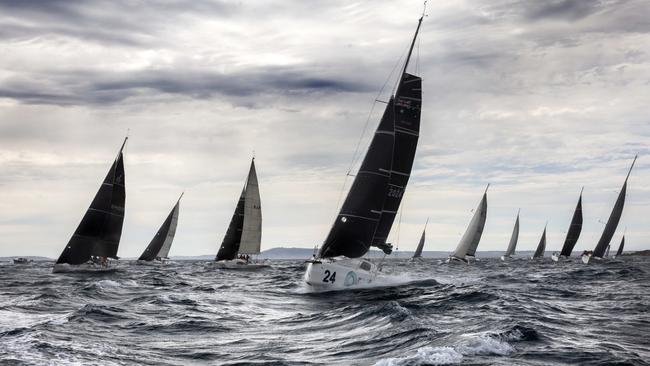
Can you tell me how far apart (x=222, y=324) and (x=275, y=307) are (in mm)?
5951

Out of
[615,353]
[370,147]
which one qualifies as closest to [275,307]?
[370,147]

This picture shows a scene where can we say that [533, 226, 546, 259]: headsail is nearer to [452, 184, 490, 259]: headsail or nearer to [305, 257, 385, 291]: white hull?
[452, 184, 490, 259]: headsail

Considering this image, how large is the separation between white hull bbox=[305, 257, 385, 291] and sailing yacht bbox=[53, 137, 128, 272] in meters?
26.5

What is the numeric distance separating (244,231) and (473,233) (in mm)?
41427

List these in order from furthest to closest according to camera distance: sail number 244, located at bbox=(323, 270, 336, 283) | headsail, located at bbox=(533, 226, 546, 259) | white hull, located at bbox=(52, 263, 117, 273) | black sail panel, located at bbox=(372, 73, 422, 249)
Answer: headsail, located at bbox=(533, 226, 546, 259) < white hull, located at bbox=(52, 263, 117, 273) < black sail panel, located at bbox=(372, 73, 422, 249) < sail number 244, located at bbox=(323, 270, 336, 283)

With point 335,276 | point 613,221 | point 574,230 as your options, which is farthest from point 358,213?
point 574,230

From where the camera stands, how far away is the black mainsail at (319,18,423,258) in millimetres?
35812

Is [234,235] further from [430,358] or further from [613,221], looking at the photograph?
[430,358]

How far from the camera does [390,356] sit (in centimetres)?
1645

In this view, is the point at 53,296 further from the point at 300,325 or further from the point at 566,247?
the point at 566,247

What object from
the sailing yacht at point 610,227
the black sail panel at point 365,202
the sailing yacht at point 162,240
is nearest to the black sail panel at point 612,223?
the sailing yacht at point 610,227

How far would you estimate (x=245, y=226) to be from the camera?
Answer: 231ft

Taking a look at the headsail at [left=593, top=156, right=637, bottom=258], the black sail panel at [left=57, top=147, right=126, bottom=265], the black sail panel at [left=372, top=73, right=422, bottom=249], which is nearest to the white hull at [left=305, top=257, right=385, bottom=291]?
the black sail panel at [left=372, top=73, right=422, bottom=249]

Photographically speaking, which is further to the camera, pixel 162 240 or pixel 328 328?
pixel 162 240
